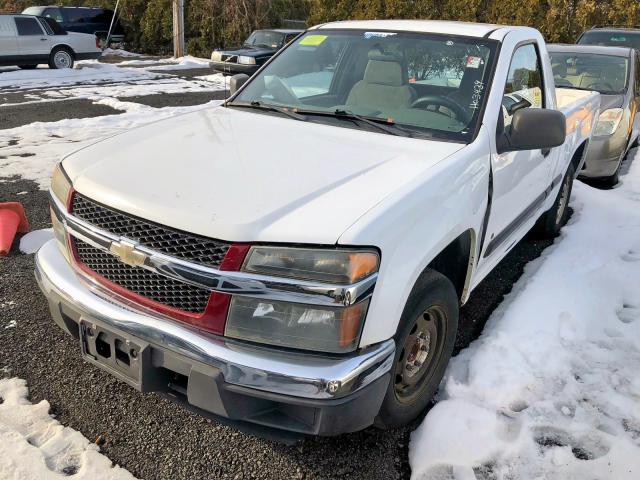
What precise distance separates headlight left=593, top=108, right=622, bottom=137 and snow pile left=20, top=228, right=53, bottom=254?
5.83 metres

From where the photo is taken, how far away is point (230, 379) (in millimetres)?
1980

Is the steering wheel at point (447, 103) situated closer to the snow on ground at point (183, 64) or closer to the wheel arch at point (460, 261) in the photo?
the wheel arch at point (460, 261)

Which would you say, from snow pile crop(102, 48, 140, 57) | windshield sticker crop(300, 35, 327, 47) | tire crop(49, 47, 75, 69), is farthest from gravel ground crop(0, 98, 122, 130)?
snow pile crop(102, 48, 140, 57)

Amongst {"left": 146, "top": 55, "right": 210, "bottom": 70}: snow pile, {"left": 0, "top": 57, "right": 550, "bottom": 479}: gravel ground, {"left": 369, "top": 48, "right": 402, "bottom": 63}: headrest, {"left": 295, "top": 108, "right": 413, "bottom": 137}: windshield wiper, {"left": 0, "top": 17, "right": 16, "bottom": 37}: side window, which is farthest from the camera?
{"left": 146, "top": 55, "right": 210, "bottom": 70}: snow pile

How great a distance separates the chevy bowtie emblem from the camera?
2146mm

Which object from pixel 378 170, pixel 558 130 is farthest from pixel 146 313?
pixel 558 130

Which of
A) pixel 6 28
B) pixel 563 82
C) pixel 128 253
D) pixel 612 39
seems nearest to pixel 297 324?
pixel 128 253

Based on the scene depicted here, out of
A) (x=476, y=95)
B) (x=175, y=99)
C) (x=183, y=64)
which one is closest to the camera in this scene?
(x=476, y=95)

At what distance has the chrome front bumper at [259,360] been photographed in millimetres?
1966

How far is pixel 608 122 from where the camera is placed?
6.66 m

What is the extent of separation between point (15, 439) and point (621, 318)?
11.4 ft

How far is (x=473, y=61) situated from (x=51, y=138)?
6430 millimetres

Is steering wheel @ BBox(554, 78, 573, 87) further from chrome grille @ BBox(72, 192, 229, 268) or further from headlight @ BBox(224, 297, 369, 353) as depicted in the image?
chrome grille @ BBox(72, 192, 229, 268)

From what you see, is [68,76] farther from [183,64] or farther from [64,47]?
[183,64]
